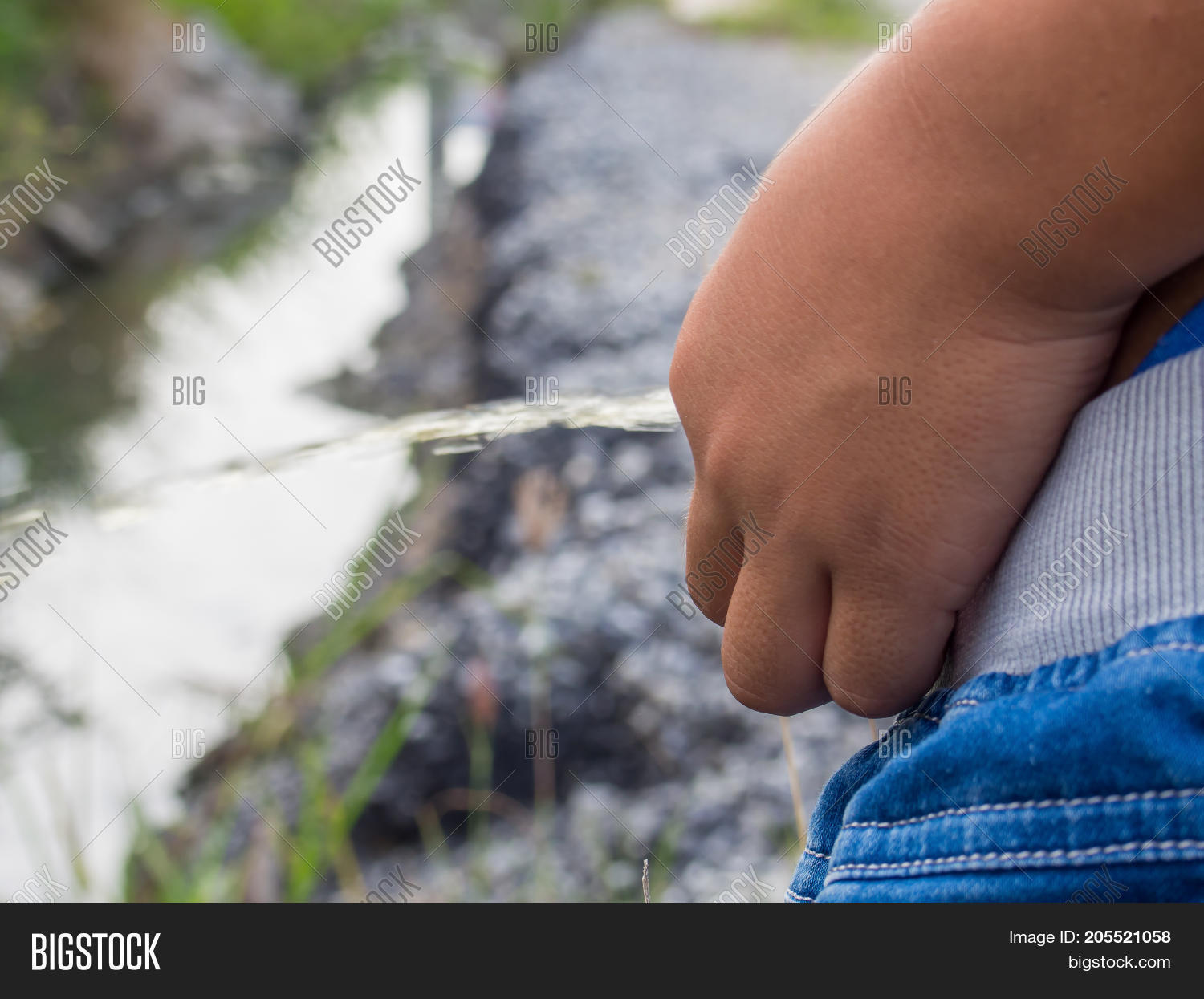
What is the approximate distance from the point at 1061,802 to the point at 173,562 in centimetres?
283

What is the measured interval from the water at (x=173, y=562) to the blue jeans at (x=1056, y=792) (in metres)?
0.32

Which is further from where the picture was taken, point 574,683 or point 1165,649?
point 574,683

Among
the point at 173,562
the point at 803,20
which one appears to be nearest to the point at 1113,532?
the point at 173,562

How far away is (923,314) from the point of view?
385 mm

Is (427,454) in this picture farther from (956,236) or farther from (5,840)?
(956,236)

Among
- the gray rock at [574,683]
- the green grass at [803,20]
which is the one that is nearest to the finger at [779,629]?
the gray rock at [574,683]

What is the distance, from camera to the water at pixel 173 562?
183 cm

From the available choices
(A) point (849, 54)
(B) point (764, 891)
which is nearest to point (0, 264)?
(B) point (764, 891)

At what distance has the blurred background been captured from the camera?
165 centimetres

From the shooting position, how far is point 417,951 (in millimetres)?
422

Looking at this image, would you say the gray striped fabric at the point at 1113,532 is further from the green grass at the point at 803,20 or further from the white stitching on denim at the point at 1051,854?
the green grass at the point at 803,20

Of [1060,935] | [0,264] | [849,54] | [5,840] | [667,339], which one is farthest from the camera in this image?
[849,54]

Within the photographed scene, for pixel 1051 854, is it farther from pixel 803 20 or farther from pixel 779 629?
pixel 803 20

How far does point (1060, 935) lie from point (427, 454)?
9.46 feet
